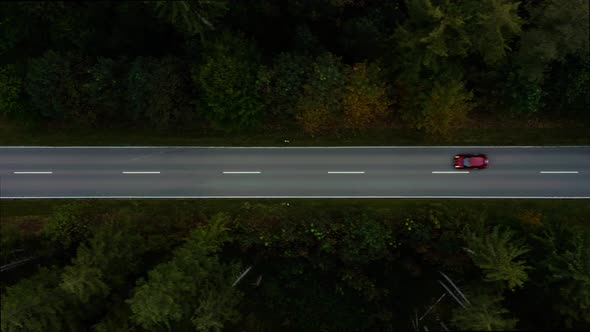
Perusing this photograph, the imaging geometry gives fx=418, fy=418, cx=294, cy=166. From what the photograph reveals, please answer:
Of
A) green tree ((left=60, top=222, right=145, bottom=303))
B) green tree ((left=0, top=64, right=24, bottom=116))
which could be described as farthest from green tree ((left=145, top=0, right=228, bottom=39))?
green tree ((left=60, top=222, right=145, bottom=303))

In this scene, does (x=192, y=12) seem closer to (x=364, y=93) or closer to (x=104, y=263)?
(x=364, y=93)

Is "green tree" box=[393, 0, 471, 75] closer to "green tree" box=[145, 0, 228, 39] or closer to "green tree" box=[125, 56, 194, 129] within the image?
"green tree" box=[145, 0, 228, 39]

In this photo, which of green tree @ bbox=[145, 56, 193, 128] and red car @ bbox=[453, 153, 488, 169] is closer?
green tree @ bbox=[145, 56, 193, 128]

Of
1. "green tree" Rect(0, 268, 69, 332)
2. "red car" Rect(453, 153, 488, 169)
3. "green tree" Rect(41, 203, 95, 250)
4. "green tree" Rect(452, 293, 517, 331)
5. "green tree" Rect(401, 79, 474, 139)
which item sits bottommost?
"green tree" Rect(452, 293, 517, 331)

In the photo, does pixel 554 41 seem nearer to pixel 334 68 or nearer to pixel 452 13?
pixel 452 13

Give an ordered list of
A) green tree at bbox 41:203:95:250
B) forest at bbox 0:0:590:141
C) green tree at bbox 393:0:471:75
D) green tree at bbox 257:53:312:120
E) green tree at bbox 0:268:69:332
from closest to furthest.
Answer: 1. green tree at bbox 0:268:69:332
2. green tree at bbox 393:0:471:75
3. forest at bbox 0:0:590:141
4. green tree at bbox 257:53:312:120
5. green tree at bbox 41:203:95:250

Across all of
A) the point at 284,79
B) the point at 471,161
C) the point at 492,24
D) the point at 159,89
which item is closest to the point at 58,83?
the point at 159,89
